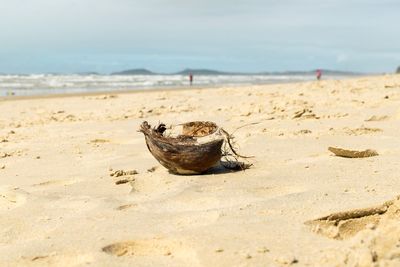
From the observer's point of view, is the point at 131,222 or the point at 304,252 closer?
the point at 304,252

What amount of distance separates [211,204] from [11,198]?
146 cm

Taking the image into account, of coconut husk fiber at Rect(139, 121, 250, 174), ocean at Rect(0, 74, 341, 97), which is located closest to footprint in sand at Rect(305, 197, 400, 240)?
coconut husk fiber at Rect(139, 121, 250, 174)

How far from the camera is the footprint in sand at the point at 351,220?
2.78 metres

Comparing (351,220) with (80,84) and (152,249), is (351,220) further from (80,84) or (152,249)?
(80,84)

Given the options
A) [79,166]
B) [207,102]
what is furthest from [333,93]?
[79,166]

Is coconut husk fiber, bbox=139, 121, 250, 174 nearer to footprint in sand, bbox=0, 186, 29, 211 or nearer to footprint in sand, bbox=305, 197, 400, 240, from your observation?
footprint in sand, bbox=0, 186, 29, 211

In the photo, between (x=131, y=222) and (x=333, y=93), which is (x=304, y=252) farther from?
(x=333, y=93)

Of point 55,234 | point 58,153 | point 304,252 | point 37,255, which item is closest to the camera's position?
point 304,252

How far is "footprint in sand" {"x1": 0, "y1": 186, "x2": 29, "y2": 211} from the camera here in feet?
11.8

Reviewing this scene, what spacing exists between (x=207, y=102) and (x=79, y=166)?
635cm

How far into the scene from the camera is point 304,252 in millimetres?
2449

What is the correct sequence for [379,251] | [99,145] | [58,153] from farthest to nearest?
[99,145]
[58,153]
[379,251]

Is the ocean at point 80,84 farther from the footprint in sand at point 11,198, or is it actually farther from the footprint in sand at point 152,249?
the footprint in sand at point 152,249

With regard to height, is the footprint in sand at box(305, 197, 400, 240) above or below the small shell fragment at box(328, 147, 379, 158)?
below
